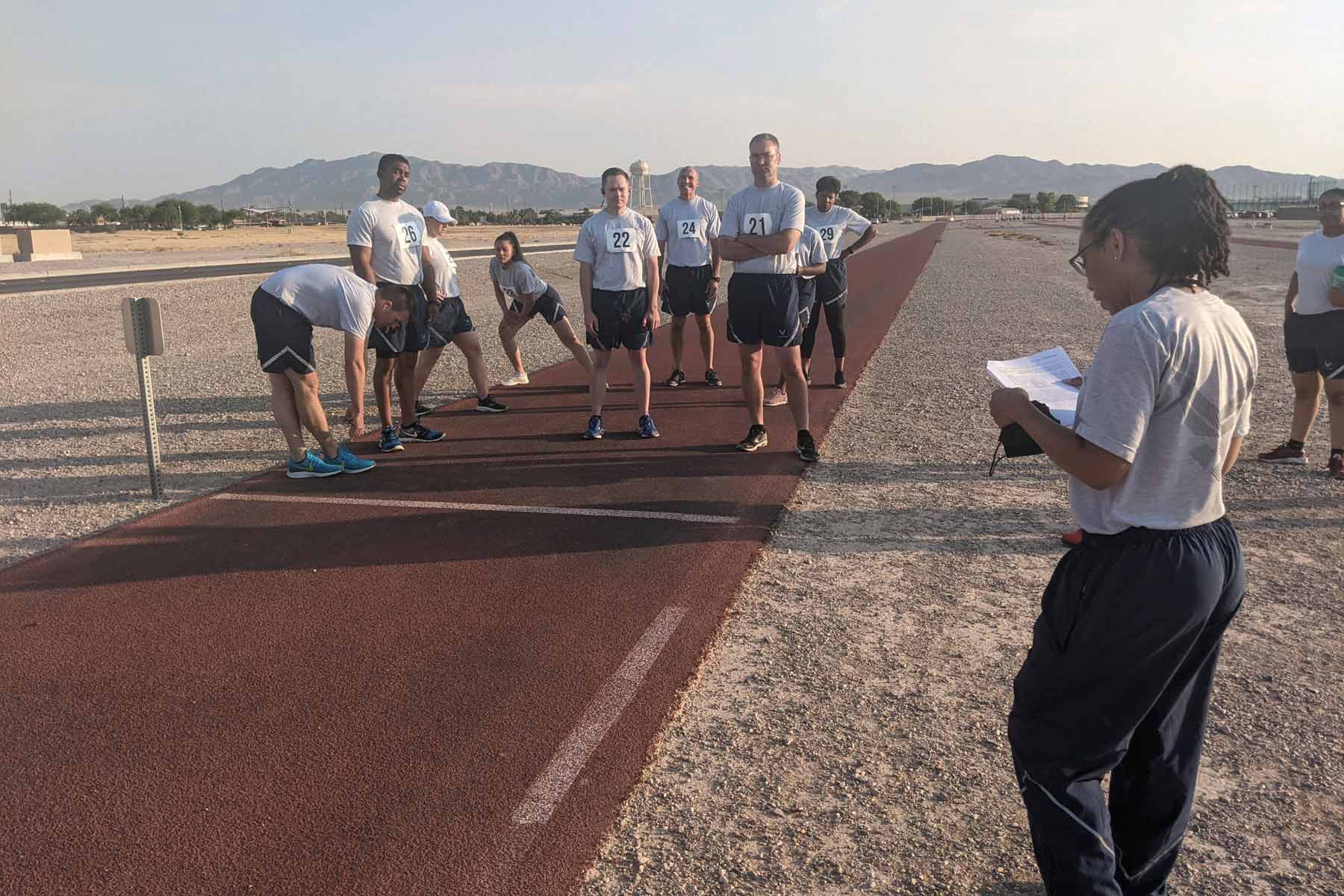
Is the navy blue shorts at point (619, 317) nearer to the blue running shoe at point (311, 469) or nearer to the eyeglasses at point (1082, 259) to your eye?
the blue running shoe at point (311, 469)

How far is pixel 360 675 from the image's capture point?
3848 mm

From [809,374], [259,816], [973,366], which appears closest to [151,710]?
[259,816]

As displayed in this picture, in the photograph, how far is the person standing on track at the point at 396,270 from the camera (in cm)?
715

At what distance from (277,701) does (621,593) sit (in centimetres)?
164

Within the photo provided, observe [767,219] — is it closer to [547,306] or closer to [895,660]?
[547,306]

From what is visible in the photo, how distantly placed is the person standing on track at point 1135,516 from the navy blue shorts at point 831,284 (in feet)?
23.4

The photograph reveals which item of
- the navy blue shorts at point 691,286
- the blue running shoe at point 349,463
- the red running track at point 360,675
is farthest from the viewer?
the navy blue shorts at point 691,286

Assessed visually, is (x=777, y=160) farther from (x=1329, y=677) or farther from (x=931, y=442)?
(x=1329, y=677)

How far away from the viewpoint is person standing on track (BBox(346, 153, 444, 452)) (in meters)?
7.15

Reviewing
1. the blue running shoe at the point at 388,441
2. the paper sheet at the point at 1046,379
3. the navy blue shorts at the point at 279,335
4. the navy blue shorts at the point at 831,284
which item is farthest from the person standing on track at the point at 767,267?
the paper sheet at the point at 1046,379

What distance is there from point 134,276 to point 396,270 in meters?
22.4

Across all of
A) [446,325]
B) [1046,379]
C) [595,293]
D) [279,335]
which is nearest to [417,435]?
[446,325]

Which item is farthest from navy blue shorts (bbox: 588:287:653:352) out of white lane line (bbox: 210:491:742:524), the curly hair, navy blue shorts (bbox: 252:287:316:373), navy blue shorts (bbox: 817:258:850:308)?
the curly hair

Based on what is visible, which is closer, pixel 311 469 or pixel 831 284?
pixel 311 469
